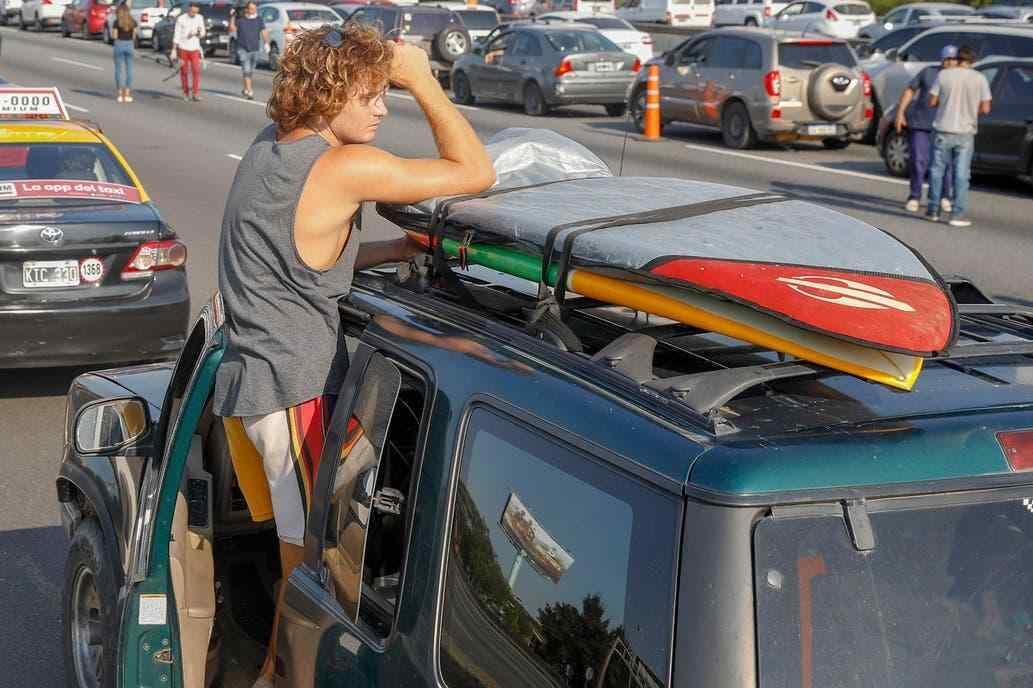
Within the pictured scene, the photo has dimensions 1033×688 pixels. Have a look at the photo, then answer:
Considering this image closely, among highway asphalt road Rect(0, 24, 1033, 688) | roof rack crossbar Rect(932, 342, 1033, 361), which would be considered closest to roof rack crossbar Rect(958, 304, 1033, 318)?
roof rack crossbar Rect(932, 342, 1033, 361)

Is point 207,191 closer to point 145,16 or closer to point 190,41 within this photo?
point 190,41

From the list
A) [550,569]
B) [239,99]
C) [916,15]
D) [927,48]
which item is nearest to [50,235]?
[550,569]

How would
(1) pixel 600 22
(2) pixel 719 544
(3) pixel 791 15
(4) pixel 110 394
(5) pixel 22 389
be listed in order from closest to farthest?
(2) pixel 719 544 < (4) pixel 110 394 < (5) pixel 22 389 < (1) pixel 600 22 < (3) pixel 791 15

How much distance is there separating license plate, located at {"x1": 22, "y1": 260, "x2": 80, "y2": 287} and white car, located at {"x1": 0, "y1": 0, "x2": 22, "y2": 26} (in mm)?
50744

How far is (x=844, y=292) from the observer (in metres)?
2.46

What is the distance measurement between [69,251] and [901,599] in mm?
7098

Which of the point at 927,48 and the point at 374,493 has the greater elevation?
the point at 374,493

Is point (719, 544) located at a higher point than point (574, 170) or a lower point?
lower

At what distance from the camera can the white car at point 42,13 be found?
51656 millimetres

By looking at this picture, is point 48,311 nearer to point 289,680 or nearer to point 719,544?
point 289,680

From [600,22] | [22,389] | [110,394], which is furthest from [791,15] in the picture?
[110,394]

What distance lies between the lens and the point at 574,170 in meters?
3.94

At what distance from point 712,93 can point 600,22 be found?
13247mm

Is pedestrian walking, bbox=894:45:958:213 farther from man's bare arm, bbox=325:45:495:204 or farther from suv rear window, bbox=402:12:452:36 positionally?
suv rear window, bbox=402:12:452:36
